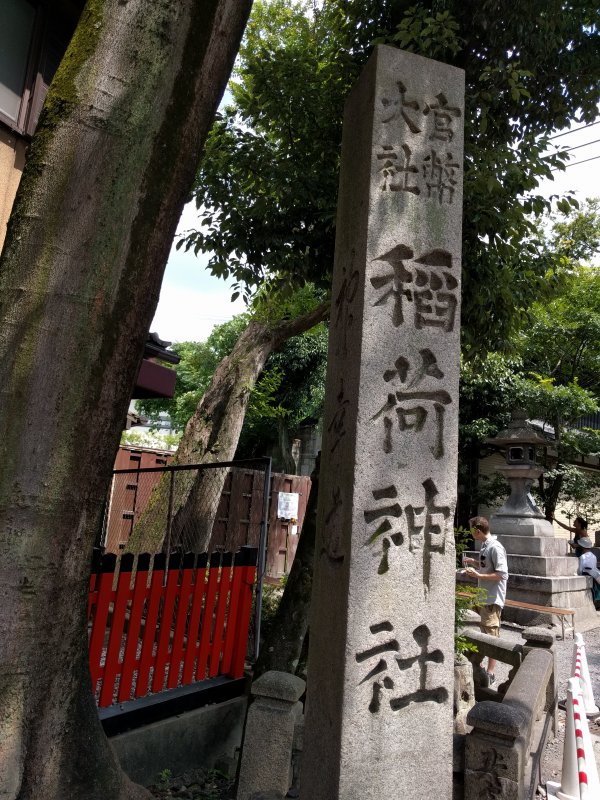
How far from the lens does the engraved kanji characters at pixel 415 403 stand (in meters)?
3.08

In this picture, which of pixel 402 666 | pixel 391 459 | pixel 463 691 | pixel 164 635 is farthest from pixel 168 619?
pixel 463 691

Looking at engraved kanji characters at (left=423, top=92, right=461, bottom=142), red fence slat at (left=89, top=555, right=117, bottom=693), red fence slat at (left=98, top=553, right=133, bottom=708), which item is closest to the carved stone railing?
red fence slat at (left=98, top=553, right=133, bottom=708)

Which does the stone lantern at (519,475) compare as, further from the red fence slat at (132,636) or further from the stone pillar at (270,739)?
the stone pillar at (270,739)

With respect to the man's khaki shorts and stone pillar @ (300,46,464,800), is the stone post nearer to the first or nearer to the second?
the man's khaki shorts

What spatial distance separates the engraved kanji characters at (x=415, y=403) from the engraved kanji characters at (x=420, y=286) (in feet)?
0.68

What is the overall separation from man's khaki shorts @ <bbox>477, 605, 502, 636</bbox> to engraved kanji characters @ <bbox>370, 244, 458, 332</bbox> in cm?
497

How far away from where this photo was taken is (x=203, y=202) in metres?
7.22

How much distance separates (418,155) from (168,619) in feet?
11.6

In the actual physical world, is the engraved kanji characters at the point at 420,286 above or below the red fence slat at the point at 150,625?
above

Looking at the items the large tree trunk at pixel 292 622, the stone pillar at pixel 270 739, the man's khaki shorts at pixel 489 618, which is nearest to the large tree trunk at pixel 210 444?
the large tree trunk at pixel 292 622

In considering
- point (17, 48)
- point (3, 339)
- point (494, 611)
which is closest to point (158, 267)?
point (3, 339)

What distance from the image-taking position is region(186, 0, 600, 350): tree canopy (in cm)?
615

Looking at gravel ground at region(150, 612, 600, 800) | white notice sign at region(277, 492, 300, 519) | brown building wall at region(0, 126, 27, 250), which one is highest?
brown building wall at region(0, 126, 27, 250)

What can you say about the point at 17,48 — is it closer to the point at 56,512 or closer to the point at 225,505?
the point at 56,512
